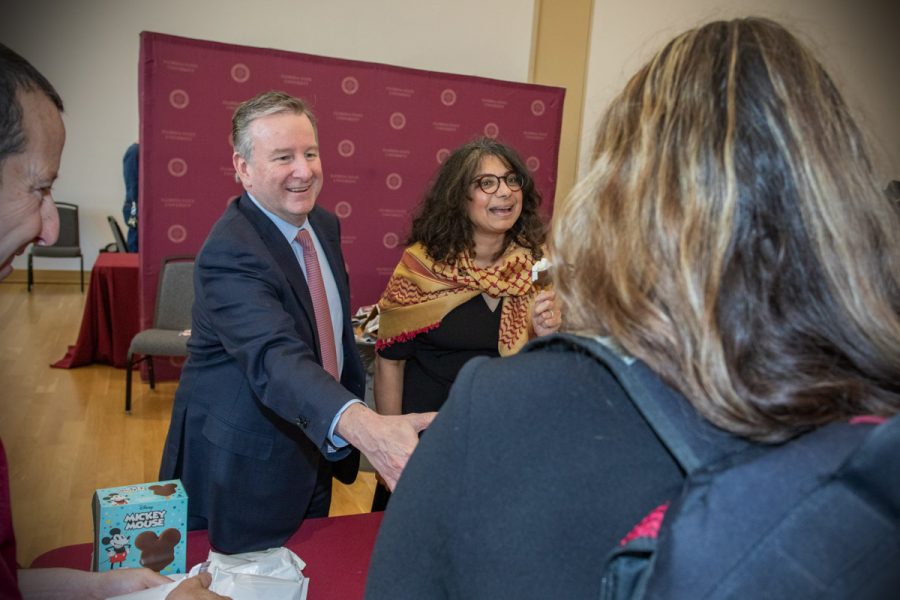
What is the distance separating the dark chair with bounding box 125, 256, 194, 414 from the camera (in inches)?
192

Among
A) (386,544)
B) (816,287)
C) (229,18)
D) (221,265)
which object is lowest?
(386,544)

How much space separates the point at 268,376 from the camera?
1.69 meters

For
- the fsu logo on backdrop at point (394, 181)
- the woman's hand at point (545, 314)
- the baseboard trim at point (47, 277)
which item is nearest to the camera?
the woman's hand at point (545, 314)

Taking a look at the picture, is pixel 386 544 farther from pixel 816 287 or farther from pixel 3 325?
pixel 3 325

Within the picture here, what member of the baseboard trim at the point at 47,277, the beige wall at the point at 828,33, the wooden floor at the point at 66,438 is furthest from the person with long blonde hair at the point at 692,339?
the baseboard trim at the point at 47,277

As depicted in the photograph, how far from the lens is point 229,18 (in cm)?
691

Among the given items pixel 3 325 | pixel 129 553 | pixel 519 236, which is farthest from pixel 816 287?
pixel 3 325

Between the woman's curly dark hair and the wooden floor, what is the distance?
5.70 ft

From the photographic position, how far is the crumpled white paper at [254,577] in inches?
51.1

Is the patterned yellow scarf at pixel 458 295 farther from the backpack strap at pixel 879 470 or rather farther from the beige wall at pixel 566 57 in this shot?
the beige wall at pixel 566 57

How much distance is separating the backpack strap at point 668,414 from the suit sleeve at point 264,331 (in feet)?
3.15

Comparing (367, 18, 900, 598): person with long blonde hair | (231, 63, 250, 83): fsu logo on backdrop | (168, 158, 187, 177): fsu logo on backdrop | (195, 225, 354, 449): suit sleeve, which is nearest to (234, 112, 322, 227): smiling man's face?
(195, 225, 354, 449): suit sleeve

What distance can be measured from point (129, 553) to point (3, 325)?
7058mm

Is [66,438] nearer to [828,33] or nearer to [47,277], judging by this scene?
[47,277]
